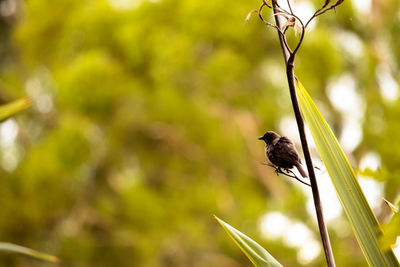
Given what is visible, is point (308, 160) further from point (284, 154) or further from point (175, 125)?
point (175, 125)

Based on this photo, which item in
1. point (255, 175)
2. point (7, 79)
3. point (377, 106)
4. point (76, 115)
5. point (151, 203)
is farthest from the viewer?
point (7, 79)

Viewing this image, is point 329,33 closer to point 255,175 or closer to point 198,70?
point 198,70

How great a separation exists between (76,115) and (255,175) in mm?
1797

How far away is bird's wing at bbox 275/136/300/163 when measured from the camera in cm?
47

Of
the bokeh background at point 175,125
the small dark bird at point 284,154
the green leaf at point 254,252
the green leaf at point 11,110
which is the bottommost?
the green leaf at point 254,252

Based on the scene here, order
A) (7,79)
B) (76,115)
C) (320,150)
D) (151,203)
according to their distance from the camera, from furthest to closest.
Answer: (7,79) < (151,203) < (76,115) < (320,150)

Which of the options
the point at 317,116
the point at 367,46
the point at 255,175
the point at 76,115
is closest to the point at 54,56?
the point at 76,115

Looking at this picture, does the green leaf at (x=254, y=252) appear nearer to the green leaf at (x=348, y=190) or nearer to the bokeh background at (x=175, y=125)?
the green leaf at (x=348, y=190)

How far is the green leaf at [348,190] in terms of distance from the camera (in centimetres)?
50

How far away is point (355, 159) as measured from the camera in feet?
13.6

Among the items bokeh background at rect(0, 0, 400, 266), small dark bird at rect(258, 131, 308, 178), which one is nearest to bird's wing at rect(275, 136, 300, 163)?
small dark bird at rect(258, 131, 308, 178)

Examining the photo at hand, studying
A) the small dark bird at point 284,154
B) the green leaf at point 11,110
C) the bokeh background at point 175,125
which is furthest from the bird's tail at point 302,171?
the bokeh background at point 175,125

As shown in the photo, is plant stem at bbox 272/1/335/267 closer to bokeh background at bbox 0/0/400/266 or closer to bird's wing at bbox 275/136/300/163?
bird's wing at bbox 275/136/300/163

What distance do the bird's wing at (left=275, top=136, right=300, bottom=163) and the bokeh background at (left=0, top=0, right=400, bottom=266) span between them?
2.84 meters
